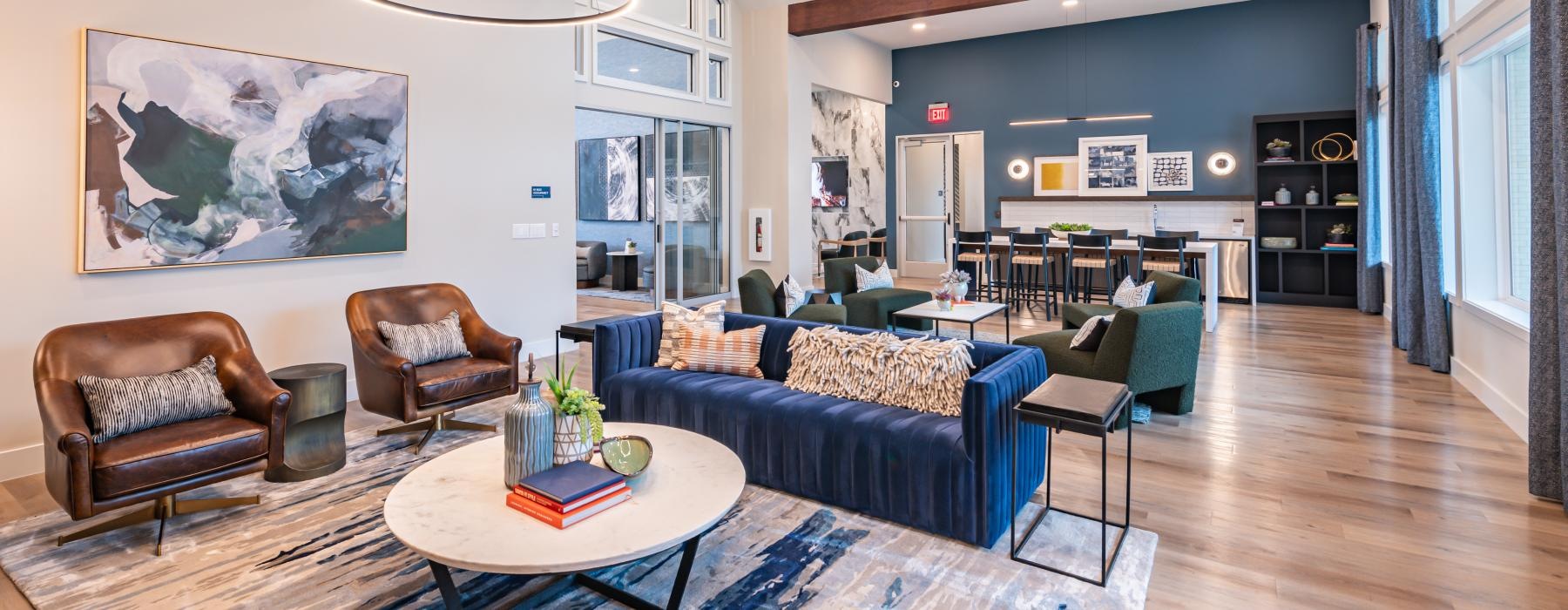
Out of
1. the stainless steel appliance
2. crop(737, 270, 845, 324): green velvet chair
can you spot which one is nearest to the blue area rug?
crop(737, 270, 845, 324): green velvet chair

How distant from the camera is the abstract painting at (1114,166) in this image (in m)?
10.6

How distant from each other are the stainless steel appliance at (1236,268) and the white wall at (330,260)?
25.3 ft

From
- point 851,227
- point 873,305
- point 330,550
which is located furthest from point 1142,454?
point 851,227

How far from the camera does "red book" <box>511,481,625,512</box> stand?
7.57 feet

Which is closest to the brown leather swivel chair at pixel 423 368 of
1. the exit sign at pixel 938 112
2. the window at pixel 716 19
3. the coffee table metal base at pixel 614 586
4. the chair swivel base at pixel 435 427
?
the chair swivel base at pixel 435 427

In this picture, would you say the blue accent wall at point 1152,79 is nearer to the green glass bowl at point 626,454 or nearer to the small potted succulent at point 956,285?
the small potted succulent at point 956,285

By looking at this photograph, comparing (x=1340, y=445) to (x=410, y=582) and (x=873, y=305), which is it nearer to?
(x=873, y=305)

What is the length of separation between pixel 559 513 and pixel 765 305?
3.73 metres

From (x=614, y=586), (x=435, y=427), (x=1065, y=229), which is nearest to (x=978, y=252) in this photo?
(x=1065, y=229)

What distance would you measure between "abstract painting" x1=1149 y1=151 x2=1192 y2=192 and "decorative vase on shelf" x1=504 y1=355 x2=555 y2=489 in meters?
9.99

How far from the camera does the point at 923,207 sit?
42.3ft

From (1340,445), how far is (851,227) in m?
9.95

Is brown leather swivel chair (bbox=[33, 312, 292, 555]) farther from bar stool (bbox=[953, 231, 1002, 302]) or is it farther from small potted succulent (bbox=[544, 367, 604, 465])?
bar stool (bbox=[953, 231, 1002, 302])

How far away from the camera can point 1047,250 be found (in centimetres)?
913
